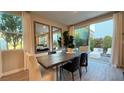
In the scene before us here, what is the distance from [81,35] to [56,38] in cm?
69

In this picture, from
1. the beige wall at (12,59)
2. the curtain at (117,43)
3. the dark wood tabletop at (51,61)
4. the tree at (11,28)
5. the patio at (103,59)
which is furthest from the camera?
the beige wall at (12,59)

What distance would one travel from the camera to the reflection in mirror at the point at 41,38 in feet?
6.81

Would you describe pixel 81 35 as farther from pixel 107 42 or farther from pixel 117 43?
pixel 117 43

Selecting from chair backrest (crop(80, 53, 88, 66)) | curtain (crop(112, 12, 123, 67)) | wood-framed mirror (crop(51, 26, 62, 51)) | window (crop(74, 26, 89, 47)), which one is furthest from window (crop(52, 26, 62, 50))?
curtain (crop(112, 12, 123, 67))

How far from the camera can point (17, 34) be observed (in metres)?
2.33

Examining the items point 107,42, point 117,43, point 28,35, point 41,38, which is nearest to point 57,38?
point 41,38

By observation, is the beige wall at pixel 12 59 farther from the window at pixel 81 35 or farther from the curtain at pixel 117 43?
the curtain at pixel 117 43

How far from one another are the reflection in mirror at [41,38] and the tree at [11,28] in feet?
1.30


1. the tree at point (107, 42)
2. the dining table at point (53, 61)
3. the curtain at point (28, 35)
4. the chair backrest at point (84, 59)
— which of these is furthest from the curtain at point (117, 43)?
the curtain at point (28, 35)

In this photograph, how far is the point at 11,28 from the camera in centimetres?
227

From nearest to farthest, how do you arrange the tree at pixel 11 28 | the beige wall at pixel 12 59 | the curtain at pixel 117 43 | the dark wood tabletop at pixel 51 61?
1. the dark wood tabletop at pixel 51 61
2. the curtain at pixel 117 43
3. the tree at pixel 11 28
4. the beige wall at pixel 12 59
